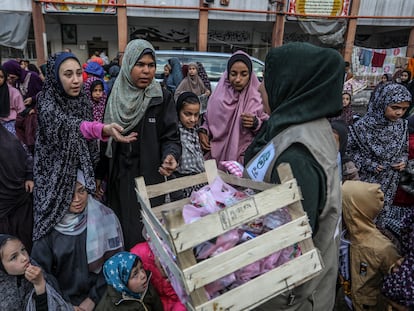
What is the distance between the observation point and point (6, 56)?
13656 mm

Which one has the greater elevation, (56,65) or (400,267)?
(56,65)

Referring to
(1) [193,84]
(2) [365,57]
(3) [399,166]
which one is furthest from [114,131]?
(2) [365,57]

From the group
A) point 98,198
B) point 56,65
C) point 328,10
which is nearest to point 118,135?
point 56,65

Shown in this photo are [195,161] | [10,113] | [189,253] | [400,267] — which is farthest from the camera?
[10,113]

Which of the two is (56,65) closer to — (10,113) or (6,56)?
(10,113)

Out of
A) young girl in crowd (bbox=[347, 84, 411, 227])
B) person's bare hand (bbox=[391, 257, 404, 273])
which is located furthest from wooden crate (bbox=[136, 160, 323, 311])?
young girl in crowd (bbox=[347, 84, 411, 227])

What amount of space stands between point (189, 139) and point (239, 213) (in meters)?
1.75

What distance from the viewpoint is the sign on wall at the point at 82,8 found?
37.0 ft

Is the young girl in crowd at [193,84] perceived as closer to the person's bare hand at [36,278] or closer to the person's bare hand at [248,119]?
the person's bare hand at [248,119]

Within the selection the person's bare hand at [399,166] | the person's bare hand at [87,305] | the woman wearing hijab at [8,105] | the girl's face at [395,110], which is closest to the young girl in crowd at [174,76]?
the woman wearing hijab at [8,105]

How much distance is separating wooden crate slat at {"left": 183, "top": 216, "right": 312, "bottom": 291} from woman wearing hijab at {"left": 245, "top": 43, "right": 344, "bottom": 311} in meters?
0.12

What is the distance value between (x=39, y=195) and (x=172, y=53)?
6188mm

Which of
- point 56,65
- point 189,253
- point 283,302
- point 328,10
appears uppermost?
point 328,10

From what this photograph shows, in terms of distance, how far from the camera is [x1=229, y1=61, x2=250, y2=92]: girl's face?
269cm
